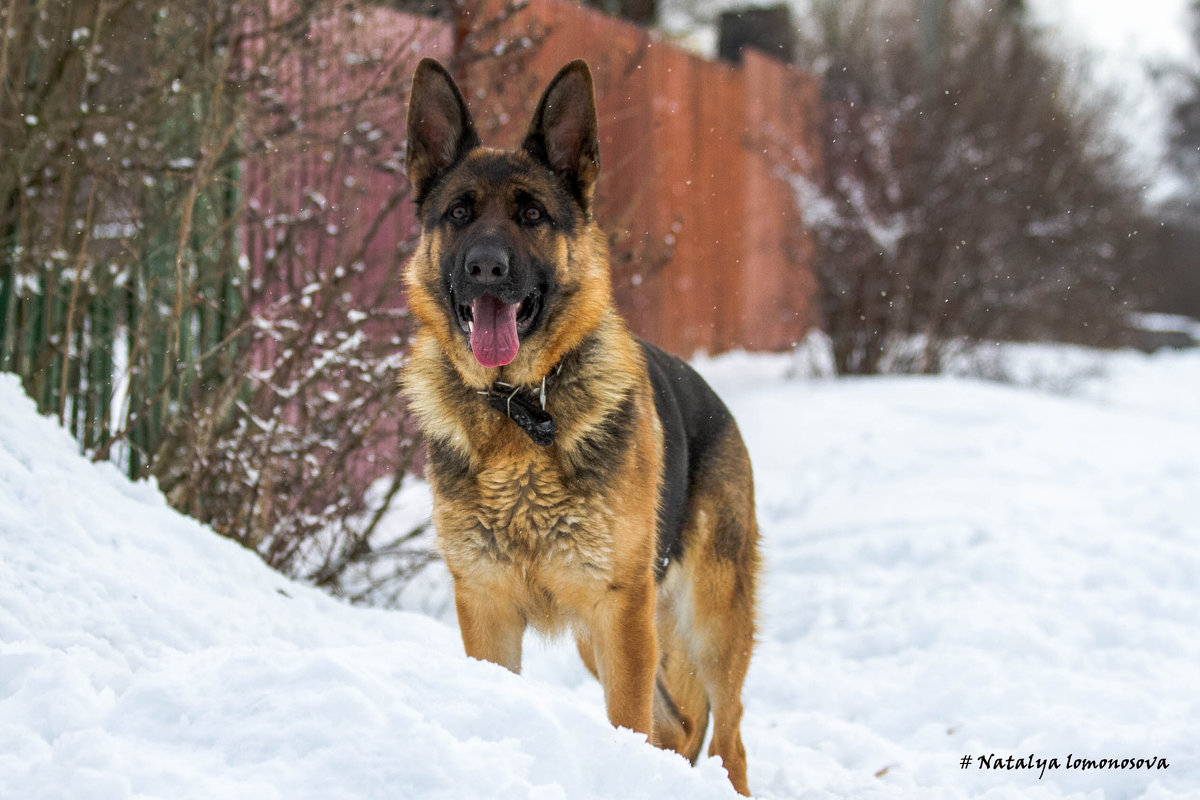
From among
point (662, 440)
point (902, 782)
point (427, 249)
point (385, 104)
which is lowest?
point (902, 782)

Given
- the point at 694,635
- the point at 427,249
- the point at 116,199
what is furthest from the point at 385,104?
the point at 694,635

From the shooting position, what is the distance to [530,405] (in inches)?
125

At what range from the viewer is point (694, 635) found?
3.70m

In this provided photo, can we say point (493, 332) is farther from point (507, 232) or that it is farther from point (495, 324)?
point (507, 232)

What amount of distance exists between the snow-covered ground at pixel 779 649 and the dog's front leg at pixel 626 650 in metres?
0.17

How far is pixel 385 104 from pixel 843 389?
18.9 ft

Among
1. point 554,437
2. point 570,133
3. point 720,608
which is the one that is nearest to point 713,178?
point 570,133

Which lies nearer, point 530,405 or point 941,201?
point 530,405

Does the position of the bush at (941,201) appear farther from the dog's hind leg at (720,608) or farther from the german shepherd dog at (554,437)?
the german shepherd dog at (554,437)

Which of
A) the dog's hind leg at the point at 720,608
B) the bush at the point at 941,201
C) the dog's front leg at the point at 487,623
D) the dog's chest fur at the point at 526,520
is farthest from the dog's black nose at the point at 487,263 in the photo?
the bush at the point at 941,201

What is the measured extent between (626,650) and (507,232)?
4.16ft

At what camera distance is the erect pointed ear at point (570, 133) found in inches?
131

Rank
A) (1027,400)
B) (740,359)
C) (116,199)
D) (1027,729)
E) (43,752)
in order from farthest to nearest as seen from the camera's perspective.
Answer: (740,359)
(1027,400)
(116,199)
(1027,729)
(43,752)

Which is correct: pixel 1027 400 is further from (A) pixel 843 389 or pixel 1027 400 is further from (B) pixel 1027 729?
(B) pixel 1027 729
